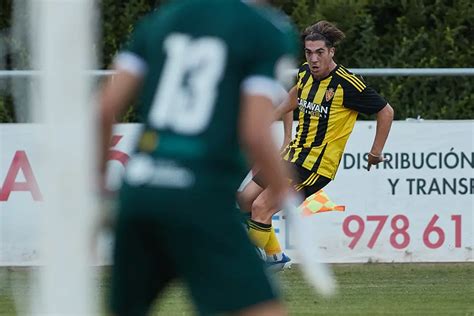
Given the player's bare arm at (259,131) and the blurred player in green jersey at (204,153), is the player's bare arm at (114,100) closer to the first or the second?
the blurred player in green jersey at (204,153)

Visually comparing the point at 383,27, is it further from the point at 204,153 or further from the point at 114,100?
the point at 204,153

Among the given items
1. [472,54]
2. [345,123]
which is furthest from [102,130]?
[472,54]

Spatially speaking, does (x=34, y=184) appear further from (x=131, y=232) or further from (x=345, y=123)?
(x=131, y=232)

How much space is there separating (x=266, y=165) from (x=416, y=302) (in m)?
6.34

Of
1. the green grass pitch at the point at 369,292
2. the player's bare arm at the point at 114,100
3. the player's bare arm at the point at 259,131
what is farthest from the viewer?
the green grass pitch at the point at 369,292

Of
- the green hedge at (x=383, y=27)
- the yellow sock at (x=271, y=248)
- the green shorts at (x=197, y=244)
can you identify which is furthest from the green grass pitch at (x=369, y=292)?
the green shorts at (x=197, y=244)

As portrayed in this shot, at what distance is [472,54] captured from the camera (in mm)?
17297

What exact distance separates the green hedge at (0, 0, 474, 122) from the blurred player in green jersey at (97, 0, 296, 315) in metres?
12.4

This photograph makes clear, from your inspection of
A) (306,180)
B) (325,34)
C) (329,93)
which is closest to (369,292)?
(306,180)

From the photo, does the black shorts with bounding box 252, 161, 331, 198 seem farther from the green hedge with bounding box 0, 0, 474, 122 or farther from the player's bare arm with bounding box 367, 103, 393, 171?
the green hedge with bounding box 0, 0, 474, 122

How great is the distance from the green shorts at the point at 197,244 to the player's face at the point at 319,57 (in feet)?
25.1

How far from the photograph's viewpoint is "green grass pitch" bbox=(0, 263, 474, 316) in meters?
10.1

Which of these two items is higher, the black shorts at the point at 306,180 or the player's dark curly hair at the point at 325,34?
the player's dark curly hair at the point at 325,34

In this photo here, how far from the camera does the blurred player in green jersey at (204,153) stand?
4.48 m
